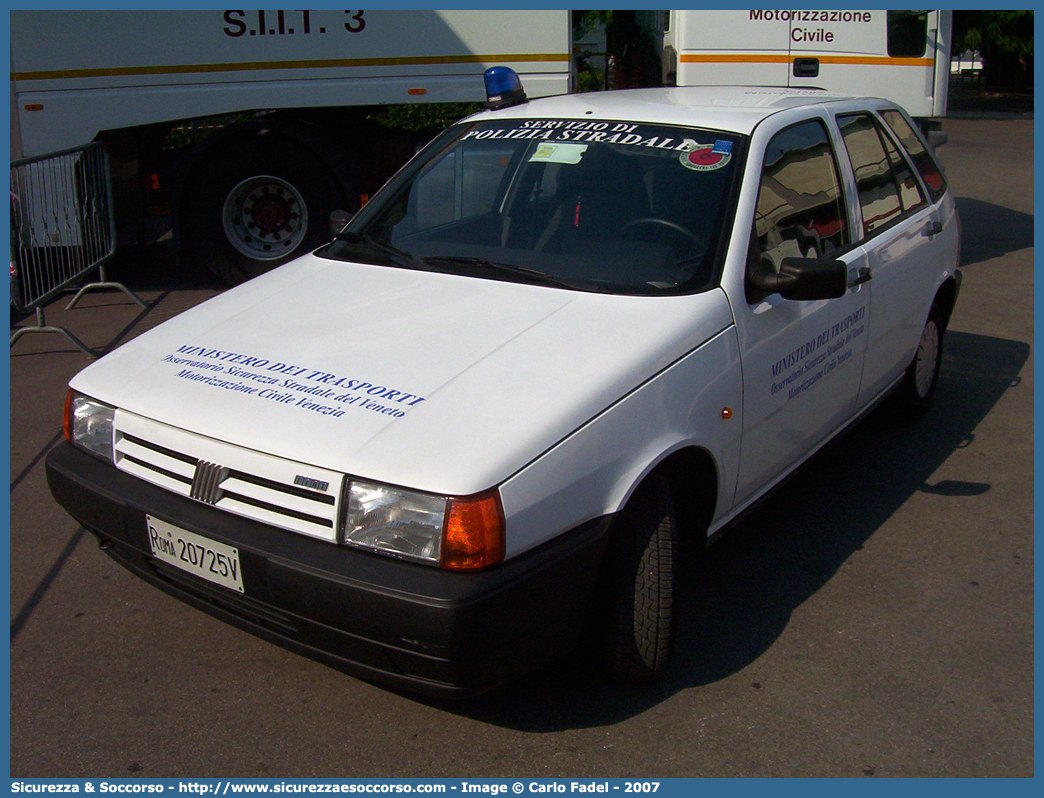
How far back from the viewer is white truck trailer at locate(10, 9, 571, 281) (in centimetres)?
770

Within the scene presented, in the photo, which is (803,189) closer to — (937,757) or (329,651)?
(937,757)

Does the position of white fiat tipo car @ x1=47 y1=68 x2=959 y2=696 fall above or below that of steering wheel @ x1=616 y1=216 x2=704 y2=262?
below

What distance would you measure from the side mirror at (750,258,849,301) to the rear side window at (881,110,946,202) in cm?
184

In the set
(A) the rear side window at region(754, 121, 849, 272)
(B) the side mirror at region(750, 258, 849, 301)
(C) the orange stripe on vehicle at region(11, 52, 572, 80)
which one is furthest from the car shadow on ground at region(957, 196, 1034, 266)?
(B) the side mirror at region(750, 258, 849, 301)

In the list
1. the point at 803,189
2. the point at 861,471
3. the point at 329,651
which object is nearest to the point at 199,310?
the point at 329,651

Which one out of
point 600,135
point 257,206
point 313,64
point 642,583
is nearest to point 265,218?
point 257,206

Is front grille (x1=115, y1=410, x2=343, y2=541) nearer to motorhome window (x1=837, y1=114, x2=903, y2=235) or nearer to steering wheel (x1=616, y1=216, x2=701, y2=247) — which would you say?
steering wheel (x1=616, y1=216, x2=701, y2=247)

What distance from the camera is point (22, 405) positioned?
5.70 m

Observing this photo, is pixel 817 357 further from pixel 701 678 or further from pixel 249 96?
pixel 249 96

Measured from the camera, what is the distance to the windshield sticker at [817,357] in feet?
11.4

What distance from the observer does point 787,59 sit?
8.96 metres

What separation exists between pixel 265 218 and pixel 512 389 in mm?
6328

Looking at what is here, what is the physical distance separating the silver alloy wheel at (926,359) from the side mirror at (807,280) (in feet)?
→ 5.94
